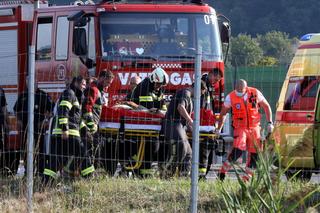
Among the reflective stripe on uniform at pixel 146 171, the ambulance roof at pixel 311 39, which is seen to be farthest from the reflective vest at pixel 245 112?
the ambulance roof at pixel 311 39

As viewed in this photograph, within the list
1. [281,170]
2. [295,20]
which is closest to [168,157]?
[281,170]

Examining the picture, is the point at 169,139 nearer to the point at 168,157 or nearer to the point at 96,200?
the point at 168,157

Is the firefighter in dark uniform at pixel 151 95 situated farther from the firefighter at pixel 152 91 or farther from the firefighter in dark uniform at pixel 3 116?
the firefighter in dark uniform at pixel 3 116

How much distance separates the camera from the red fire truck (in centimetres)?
1461

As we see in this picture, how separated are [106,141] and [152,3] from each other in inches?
146

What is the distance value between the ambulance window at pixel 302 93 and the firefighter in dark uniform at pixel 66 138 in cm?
419

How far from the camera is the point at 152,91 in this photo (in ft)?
42.3

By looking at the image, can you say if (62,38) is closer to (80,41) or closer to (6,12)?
(80,41)

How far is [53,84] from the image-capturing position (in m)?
15.3

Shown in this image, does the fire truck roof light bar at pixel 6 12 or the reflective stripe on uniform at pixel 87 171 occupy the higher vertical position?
the fire truck roof light bar at pixel 6 12

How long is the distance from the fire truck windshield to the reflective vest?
7.82ft

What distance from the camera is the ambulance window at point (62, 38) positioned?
1532 centimetres

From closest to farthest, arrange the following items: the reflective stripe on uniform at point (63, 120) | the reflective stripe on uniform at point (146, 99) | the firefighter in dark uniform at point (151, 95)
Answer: the reflective stripe on uniform at point (63, 120)
the firefighter in dark uniform at point (151, 95)
the reflective stripe on uniform at point (146, 99)

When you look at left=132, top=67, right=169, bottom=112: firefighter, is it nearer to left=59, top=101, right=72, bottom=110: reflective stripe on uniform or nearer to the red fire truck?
the red fire truck
